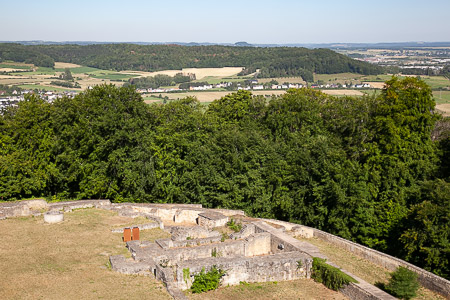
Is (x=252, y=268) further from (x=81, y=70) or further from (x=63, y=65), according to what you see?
(x=63, y=65)

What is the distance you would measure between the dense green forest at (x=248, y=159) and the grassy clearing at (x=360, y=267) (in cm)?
552

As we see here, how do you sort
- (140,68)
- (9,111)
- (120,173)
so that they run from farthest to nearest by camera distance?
1. (140,68)
2. (9,111)
3. (120,173)

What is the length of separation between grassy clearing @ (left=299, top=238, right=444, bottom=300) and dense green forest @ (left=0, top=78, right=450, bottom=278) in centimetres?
552

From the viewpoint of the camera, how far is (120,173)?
1262 inches

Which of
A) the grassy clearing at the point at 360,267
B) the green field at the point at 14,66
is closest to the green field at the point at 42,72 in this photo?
the green field at the point at 14,66

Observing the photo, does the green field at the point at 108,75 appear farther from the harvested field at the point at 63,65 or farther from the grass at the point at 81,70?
the harvested field at the point at 63,65

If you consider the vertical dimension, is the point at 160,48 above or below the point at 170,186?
above

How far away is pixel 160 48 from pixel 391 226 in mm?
117548

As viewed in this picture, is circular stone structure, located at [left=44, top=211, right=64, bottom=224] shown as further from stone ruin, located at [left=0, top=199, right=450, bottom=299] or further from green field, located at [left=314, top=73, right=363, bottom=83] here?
green field, located at [left=314, top=73, right=363, bottom=83]

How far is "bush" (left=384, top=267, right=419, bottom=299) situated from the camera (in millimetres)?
17812

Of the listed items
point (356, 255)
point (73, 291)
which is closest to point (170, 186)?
point (356, 255)

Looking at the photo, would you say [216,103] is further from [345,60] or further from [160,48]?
[160,48]

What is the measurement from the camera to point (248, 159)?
32.4m

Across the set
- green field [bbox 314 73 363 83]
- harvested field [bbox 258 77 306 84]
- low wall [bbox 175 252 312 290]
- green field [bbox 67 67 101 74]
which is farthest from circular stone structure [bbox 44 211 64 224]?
green field [bbox 67 67 101 74]
